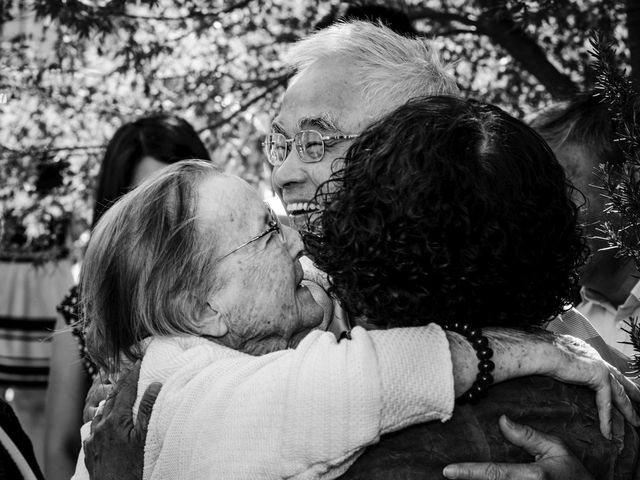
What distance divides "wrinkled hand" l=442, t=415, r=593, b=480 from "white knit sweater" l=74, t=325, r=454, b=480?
0.57 feet

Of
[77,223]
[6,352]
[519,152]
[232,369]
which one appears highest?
[519,152]

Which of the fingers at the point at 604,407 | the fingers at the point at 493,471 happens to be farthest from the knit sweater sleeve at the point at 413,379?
the fingers at the point at 604,407

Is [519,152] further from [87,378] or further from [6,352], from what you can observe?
[6,352]

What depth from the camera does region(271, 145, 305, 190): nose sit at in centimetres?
295

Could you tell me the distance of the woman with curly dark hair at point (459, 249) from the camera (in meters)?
1.78

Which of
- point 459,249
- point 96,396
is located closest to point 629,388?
point 459,249

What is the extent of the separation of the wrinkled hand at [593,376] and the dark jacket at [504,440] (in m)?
0.02

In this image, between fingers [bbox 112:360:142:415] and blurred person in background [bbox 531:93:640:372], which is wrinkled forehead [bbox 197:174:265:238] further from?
blurred person in background [bbox 531:93:640:372]

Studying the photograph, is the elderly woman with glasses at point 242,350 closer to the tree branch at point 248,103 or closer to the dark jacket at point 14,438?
the dark jacket at point 14,438

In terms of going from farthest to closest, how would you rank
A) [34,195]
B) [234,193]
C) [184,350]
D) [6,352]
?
1. [34,195]
2. [6,352]
3. [234,193]
4. [184,350]

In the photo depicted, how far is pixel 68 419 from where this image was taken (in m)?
4.11

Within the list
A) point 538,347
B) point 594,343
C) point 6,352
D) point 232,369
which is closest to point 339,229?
point 232,369

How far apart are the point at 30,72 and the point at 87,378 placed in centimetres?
255

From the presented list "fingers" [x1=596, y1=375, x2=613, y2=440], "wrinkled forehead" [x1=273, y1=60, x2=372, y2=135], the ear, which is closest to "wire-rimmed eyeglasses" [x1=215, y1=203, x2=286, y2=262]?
the ear
